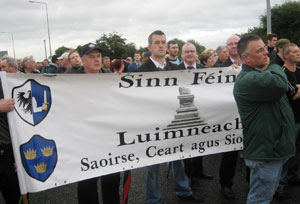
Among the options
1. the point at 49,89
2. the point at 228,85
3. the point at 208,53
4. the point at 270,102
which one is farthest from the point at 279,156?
the point at 208,53

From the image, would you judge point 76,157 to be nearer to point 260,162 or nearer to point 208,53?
point 260,162

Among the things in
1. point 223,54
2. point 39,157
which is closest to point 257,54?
point 39,157

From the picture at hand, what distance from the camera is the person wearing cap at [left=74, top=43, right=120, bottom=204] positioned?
2.87 m

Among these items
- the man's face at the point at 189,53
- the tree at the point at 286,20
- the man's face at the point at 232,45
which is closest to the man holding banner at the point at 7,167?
the man's face at the point at 189,53

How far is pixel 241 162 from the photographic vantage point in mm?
5133

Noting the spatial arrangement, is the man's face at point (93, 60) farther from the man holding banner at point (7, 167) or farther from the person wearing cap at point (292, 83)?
the person wearing cap at point (292, 83)

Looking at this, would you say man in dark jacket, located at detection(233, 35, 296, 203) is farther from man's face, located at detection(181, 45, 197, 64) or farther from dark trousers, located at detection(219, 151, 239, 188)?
man's face, located at detection(181, 45, 197, 64)

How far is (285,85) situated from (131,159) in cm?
168

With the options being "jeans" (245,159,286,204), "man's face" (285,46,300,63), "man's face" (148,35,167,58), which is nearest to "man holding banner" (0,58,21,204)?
"man's face" (148,35,167,58)

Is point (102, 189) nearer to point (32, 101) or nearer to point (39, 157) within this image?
point (39, 157)

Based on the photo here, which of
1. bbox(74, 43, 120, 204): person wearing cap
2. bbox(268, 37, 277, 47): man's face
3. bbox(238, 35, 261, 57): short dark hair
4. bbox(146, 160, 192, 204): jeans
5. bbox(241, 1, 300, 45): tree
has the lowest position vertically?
bbox(146, 160, 192, 204): jeans

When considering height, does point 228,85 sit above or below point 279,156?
above

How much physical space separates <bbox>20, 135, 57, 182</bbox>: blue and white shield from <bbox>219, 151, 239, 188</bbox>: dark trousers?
7.21 feet

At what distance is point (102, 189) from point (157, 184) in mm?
707
